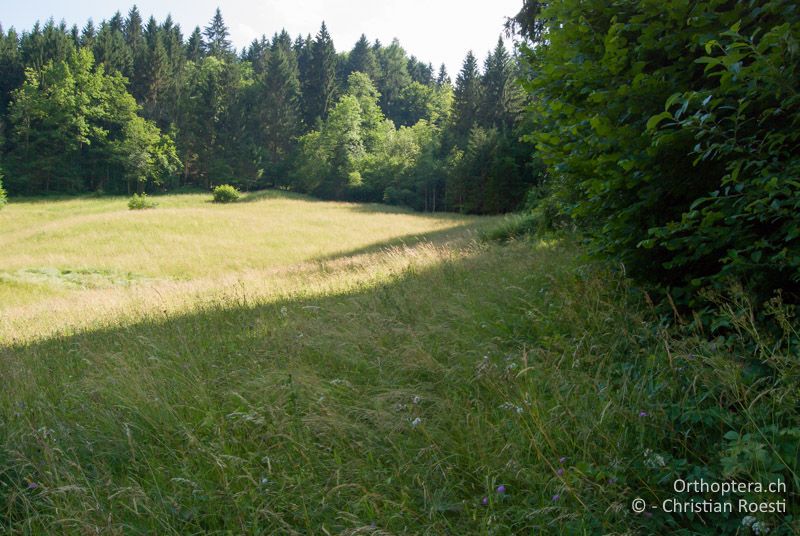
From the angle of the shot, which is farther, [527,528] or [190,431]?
[190,431]

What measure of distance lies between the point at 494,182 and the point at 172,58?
62.2 m

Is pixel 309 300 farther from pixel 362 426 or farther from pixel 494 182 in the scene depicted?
pixel 494 182

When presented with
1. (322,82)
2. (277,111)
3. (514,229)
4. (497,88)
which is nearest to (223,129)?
(277,111)

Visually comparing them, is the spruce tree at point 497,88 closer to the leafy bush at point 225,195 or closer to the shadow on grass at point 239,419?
the leafy bush at point 225,195

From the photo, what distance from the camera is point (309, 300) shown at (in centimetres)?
728

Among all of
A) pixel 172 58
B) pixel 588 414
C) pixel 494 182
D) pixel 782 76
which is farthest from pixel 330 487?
pixel 172 58

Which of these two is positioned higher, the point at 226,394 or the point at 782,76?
the point at 782,76

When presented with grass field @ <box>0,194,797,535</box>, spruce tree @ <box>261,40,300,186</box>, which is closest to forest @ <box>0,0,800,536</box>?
grass field @ <box>0,194,797,535</box>

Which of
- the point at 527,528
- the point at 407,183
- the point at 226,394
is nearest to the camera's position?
the point at 527,528

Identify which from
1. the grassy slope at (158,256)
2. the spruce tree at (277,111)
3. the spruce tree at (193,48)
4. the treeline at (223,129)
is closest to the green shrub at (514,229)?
the grassy slope at (158,256)

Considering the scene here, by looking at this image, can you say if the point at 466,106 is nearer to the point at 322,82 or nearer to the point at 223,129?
the point at 322,82

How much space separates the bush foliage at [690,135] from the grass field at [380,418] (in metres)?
0.56

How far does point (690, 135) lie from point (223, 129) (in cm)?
6966

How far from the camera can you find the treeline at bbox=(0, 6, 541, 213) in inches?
1970
